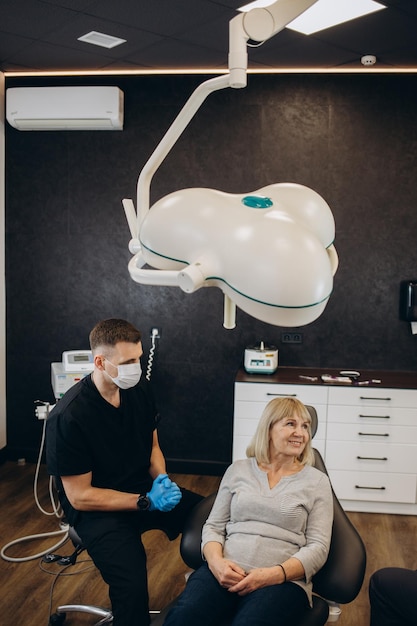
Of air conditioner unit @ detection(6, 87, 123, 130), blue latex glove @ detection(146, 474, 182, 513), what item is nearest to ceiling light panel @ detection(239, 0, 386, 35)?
air conditioner unit @ detection(6, 87, 123, 130)

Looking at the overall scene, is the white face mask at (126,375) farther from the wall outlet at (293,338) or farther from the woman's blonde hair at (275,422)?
the wall outlet at (293,338)

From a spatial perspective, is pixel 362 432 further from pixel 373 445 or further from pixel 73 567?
pixel 73 567

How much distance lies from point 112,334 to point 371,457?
6.90 feet

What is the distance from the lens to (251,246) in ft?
2.46

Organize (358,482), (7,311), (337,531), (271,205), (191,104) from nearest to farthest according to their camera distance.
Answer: (271,205) < (191,104) < (337,531) < (358,482) < (7,311)

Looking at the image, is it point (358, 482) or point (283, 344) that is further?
point (283, 344)

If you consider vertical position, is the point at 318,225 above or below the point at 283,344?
above

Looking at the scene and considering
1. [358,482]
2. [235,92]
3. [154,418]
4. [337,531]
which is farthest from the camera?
[235,92]

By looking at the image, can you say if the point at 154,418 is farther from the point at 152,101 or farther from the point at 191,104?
the point at 152,101

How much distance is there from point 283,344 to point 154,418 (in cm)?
178

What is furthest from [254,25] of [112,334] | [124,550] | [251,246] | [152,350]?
[152,350]

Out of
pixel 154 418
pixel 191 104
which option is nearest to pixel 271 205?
pixel 191 104

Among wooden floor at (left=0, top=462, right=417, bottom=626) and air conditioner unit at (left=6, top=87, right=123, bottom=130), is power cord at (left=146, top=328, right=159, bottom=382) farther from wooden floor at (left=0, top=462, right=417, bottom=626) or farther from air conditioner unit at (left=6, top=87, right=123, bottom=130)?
air conditioner unit at (left=6, top=87, right=123, bottom=130)

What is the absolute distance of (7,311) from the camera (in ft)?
14.6
